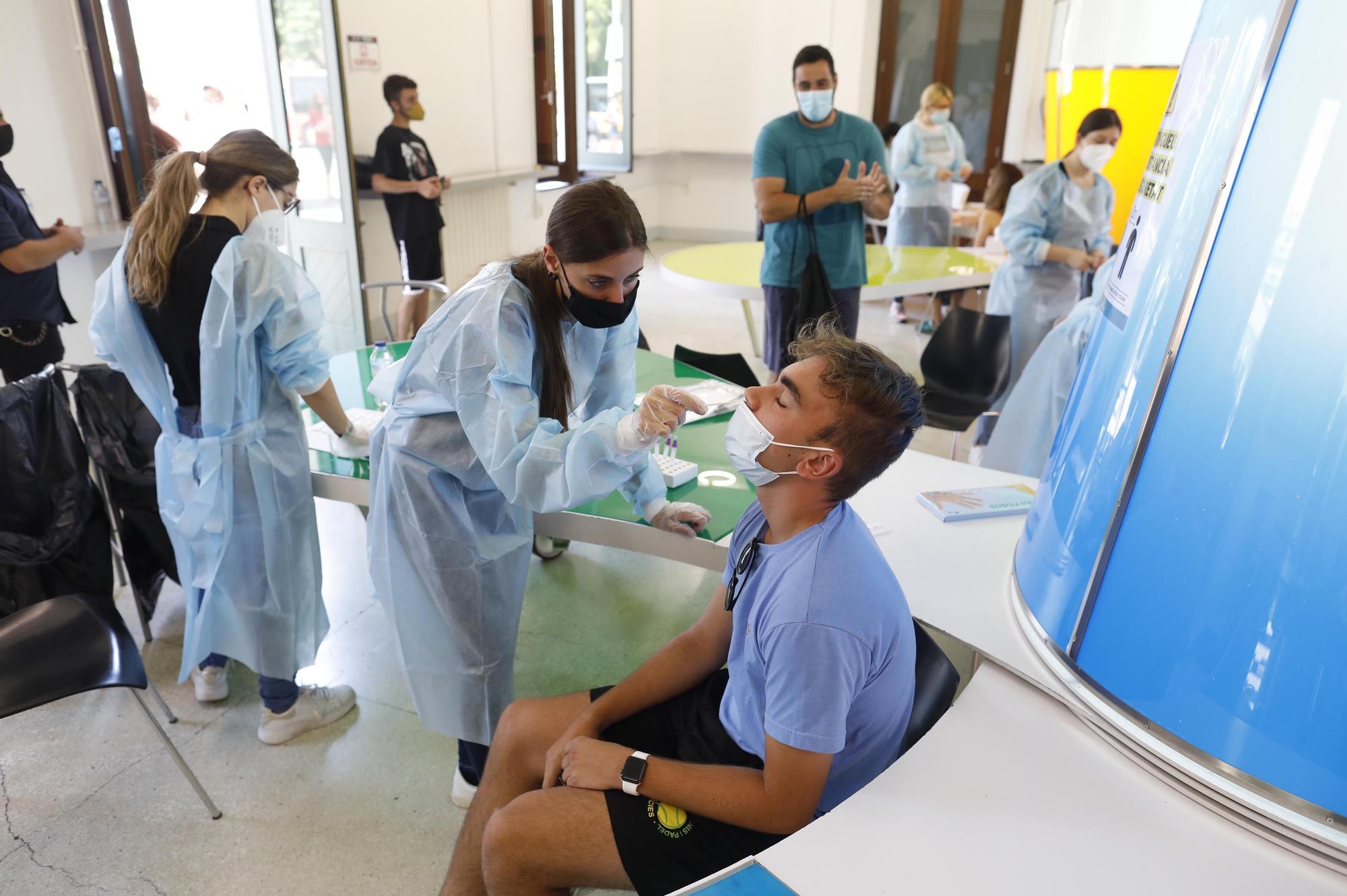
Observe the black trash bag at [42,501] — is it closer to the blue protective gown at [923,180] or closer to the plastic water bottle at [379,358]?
the plastic water bottle at [379,358]

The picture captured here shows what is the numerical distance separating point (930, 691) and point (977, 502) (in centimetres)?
57

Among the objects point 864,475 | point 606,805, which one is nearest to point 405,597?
point 606,805

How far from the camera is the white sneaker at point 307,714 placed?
2207 millimetres

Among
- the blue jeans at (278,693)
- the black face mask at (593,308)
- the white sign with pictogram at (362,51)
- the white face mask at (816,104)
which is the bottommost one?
the blue jeans at (278,693)

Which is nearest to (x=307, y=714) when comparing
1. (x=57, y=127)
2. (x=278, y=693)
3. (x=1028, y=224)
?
(x=278, y=693)

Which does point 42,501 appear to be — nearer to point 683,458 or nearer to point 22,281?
point 22,281

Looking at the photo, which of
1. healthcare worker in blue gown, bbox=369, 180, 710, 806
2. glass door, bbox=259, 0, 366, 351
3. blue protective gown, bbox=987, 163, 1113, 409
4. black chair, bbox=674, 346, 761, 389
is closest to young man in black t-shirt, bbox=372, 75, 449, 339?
glass door, bbox=259, 0, 366, 351

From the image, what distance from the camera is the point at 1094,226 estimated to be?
12.5ft

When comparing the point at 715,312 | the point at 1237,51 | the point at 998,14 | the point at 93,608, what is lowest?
the point at 715,312

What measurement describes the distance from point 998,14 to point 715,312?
157 inches

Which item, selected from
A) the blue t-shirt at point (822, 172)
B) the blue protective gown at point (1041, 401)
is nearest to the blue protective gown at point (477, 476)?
the blue protective gown at point (1041, 401)

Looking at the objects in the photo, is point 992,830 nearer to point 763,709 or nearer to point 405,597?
point 763,709

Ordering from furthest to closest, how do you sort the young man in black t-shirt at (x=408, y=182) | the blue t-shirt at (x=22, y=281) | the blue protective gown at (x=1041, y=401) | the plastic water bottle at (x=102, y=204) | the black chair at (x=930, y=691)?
the young man in black t-shirt at (x=408, y=182) → the plastic water bottle at (x=102, y=204) → the blue t-shirt at (x=22, y=281) → the blue protective gown at (x=1041, y=401) → the black chair at (x=930, y=691)

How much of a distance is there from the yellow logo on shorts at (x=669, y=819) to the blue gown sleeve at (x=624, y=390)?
2.17 feet
